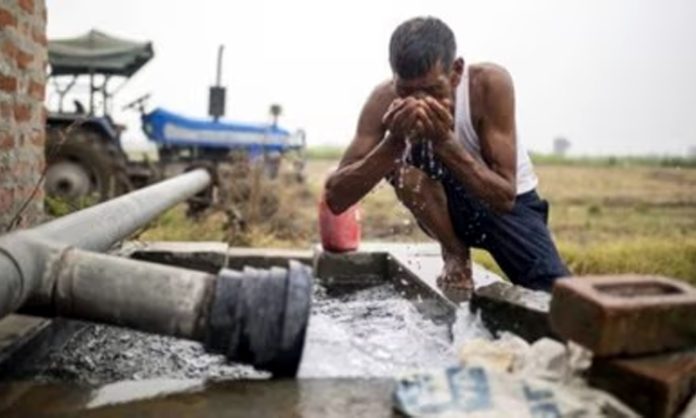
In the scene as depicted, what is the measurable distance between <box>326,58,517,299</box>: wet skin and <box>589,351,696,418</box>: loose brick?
4.53 feet

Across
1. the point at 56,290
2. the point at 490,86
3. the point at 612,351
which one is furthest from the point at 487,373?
the point at 490,86

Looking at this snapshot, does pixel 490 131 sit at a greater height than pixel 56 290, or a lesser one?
greater

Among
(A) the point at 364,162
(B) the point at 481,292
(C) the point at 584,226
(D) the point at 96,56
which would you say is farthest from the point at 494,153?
(C) the point at 584,226

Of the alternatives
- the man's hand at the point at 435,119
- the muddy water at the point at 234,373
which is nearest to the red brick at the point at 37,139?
the muddy water at the point at 234,373

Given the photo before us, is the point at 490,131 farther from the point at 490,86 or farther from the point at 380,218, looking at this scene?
the point at 380,218

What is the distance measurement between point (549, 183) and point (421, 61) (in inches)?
880

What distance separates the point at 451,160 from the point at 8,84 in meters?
2.04

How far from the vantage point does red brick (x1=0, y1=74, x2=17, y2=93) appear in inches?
116

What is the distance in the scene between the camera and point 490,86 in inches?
132

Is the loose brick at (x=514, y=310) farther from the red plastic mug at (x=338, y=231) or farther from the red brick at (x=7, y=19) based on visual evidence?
the red brick at (x=7, y=19)

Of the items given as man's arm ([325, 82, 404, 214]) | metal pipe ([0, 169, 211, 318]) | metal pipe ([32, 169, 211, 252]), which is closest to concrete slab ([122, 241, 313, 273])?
metal pipe ([32, 169, 211, 252])

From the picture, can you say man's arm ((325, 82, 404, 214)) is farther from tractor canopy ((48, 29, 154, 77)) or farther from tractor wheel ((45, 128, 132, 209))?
tractor canopy ((48, 29, 154, 77))

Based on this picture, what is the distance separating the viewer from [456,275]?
3.51m

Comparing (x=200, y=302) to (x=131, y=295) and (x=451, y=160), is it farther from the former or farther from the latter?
(x=451, y=160)
